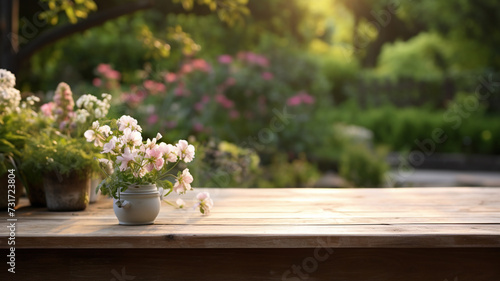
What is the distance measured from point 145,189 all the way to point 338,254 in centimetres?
80

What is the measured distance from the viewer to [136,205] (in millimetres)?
2258

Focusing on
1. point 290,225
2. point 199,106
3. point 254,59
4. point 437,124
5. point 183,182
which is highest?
point 254,59

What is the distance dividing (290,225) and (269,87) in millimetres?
6844

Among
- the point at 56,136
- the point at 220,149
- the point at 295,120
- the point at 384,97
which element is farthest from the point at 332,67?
the point at 56,136

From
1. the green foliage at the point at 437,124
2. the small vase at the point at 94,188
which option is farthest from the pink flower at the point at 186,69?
the small vase at the point at 94,188

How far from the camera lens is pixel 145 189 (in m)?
2.29

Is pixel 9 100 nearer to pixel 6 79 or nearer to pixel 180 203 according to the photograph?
pixel 6 79

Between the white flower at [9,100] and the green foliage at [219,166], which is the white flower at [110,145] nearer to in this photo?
the white flower at [9,100]

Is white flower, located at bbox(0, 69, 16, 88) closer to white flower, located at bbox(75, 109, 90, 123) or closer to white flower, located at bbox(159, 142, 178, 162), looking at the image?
white flower, located at bbox(75, 109, 90, 123)

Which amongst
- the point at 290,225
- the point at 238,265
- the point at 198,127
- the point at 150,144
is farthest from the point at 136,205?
the point at 198,127

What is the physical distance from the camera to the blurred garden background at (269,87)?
5496 mm

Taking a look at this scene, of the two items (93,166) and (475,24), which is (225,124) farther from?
(475,24)

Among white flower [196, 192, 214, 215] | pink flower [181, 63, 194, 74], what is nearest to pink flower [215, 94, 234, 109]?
pink flower [181, 63, 194, 74]

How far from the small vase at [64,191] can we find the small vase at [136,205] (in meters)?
0.45
